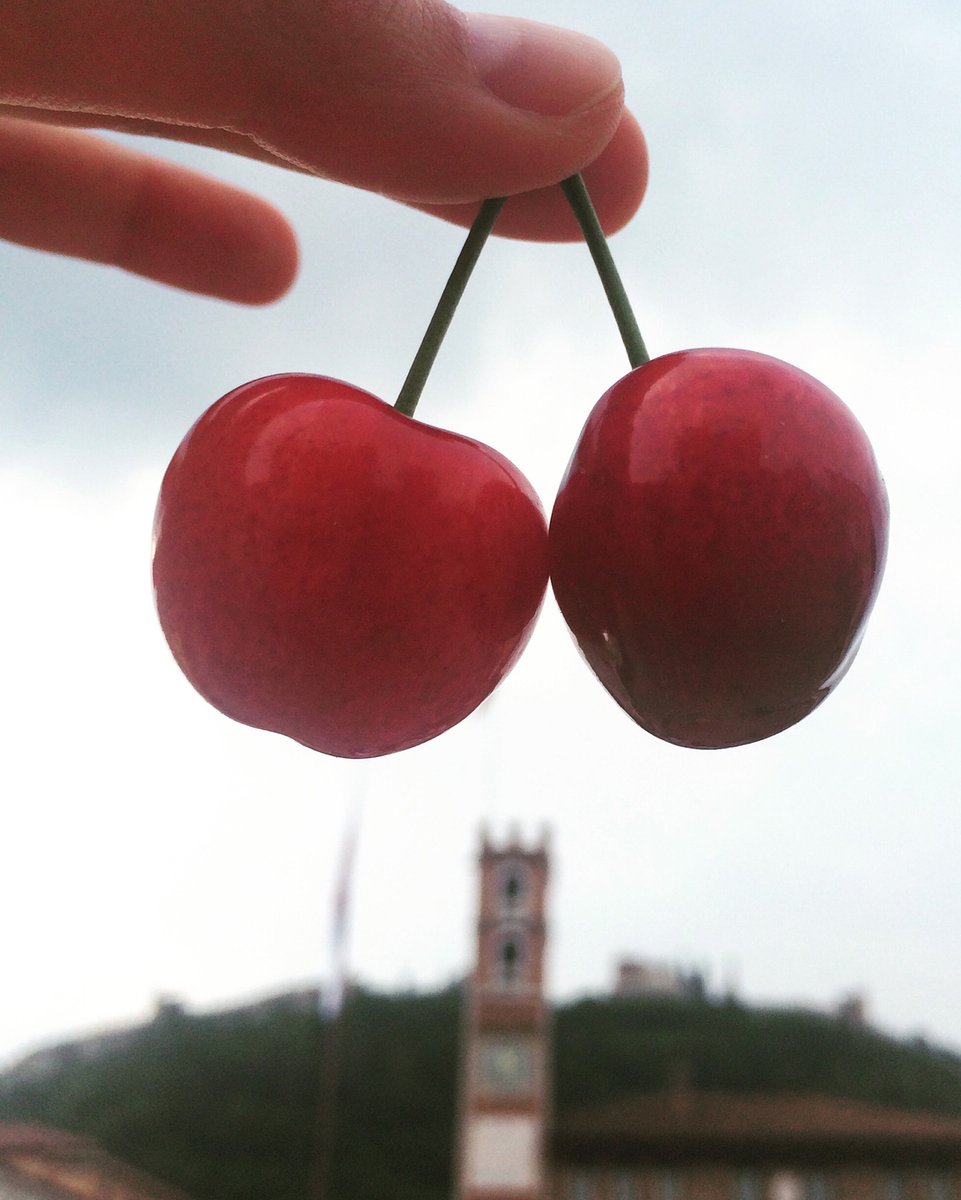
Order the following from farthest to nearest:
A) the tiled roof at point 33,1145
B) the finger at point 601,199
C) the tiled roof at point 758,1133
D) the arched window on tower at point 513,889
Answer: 1. the arched window on tower at point 513,889
2. the tiled roof at point 758,1133
3. the tiled roof at point 33,1145
4. the finger at point 601,199

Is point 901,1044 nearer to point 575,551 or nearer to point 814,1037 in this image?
point 814,1037

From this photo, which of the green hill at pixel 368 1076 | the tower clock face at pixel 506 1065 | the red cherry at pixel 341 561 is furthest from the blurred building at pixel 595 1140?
the red cherry at pixel 341 561

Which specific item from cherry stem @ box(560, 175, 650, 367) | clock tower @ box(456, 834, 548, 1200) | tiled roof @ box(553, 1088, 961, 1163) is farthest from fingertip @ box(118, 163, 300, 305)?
tiled roof @ box(553, 1088, 961, 1163)

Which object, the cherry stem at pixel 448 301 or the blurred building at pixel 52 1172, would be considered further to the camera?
the blurred building at pixel 52 1172

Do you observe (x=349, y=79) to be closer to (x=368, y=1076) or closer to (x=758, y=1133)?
(x=758, y=1133)

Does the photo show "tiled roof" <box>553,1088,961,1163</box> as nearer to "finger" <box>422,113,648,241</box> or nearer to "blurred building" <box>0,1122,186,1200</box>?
"blurred building" <box>0,1122,186,1200</box>

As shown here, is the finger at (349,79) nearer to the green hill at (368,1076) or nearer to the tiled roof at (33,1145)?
the tiled roof at (33,1145)
